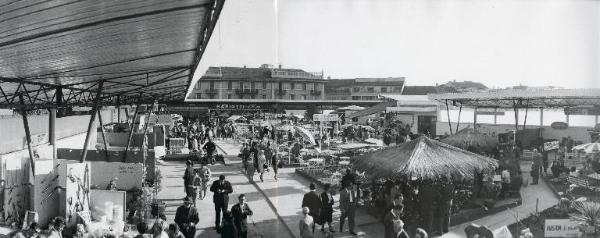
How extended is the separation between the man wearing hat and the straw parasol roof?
152 inches

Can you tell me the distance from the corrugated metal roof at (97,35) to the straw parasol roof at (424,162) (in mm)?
4576

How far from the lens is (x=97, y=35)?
211 inches

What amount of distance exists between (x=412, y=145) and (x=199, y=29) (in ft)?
20.0

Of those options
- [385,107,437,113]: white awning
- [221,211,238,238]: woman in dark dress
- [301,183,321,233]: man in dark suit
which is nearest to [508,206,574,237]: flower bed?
[301,183,321,233]: man in dark suit

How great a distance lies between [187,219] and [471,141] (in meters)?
11.7

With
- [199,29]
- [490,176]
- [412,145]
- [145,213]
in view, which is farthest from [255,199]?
[199,29]

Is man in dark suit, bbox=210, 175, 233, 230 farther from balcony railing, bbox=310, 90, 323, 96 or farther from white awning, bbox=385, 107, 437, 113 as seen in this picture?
balcony railing, bbox=310, 90, 323, 96

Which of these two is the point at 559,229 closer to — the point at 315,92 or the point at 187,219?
the point at 187,219

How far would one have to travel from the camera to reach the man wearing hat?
7.92 m

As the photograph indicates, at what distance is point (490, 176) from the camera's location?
39.9 feet

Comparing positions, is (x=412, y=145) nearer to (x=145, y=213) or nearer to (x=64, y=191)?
(x=145, y=213)

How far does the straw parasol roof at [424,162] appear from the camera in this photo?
9242 millimetres

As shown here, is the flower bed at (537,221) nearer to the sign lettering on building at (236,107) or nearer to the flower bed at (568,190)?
the flower bed at (568,190)

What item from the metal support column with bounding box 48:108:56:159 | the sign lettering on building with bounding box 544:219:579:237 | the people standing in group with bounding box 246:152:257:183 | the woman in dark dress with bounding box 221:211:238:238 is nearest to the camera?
the sign lettering on building with bounding box 544:219:579:237
